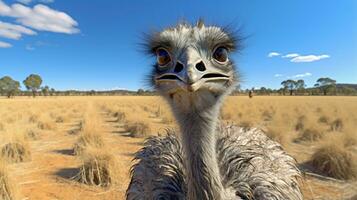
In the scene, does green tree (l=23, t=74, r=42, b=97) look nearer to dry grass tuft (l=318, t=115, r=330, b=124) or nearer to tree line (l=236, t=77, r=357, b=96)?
tree line (l=236, t=77, r=357, b=96)

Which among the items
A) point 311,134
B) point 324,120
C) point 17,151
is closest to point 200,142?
point 17,151

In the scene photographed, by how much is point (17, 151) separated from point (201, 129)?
6.35 m

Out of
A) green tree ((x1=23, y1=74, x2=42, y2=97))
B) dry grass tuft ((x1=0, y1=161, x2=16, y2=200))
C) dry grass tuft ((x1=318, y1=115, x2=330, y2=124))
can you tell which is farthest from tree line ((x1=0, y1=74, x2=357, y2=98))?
dry grass tuft ((x1=0, y1=161, x2=16, y2=200))

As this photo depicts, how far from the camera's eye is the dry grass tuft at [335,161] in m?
6.04

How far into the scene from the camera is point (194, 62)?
5.61 feet

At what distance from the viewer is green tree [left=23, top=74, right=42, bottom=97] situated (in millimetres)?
82938

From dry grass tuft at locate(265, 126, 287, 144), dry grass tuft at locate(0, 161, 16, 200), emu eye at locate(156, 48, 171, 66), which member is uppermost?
emu eye at locate(156, 48, 171, 66)

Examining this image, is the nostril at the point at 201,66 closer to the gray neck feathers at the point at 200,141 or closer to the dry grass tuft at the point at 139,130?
the gray neck feathers at the point at 200,141

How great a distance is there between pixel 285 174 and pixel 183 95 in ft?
4.40

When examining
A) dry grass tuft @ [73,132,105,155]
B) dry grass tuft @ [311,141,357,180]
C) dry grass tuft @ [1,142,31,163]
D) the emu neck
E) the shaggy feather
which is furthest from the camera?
dry grass tuft @ [73,132,105,155]

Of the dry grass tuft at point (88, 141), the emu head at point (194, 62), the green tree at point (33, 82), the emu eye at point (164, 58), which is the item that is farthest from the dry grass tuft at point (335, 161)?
the green tree at point (33, 82)

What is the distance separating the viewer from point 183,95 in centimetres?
187

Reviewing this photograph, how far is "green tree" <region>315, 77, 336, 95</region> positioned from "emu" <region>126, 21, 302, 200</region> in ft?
235

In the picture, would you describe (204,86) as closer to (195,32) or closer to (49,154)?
(195,32)
